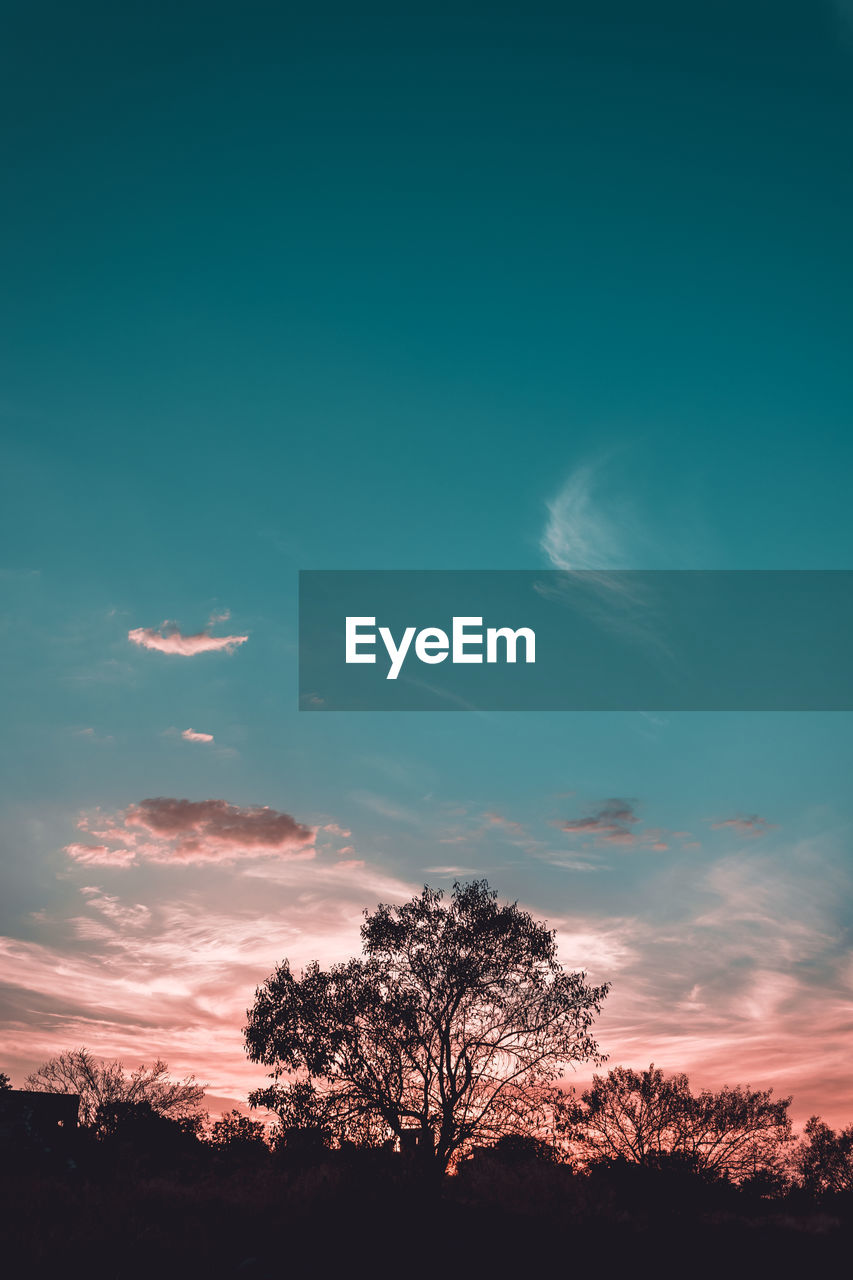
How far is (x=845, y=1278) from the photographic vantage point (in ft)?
105

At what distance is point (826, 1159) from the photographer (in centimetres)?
9850

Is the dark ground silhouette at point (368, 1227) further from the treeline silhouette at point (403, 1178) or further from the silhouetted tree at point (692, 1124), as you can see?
the silhouetted tree at point (692, 1124)

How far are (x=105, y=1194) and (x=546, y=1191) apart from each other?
16928mm

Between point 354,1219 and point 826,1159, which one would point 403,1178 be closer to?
point 354,1219

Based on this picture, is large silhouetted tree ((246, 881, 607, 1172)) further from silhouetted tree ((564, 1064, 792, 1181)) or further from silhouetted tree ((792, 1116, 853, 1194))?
silhouetted tree ((792, 1116, 853, 1194))

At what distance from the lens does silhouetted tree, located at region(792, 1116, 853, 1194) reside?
96312 millimetres

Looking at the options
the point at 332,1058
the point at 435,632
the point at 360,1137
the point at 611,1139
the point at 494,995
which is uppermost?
the point at 435,632

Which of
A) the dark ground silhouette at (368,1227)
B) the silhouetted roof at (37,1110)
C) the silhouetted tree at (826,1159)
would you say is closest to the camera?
the dark ground silhouette at (368,1227)

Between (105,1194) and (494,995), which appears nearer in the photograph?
(105,1194)

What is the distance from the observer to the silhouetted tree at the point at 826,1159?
96.3 metres

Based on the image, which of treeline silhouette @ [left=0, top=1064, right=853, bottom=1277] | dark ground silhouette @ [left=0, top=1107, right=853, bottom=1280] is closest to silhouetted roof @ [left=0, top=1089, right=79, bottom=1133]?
treeline silhouette @ [left=0, top=1064, right=853, bottom=1277]

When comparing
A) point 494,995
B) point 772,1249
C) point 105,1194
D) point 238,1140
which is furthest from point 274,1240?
point 238,1140

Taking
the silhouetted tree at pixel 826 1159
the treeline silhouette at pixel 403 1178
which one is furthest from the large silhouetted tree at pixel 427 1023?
the silhouetted tree at pixel 826 1159

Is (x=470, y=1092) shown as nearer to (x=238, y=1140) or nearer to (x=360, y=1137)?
(x=360, y=1137)
